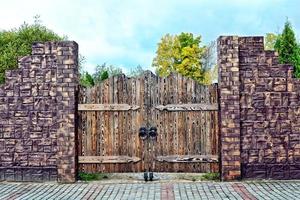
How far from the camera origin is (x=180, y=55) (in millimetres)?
32844

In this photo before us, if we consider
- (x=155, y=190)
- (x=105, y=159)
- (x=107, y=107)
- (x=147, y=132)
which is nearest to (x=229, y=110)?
(x=147, y=132)

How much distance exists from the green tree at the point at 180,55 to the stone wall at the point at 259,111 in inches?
836

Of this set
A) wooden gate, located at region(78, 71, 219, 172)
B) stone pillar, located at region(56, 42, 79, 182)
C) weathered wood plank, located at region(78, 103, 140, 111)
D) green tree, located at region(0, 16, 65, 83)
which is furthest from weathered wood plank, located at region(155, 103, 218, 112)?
green tree, located at region(0, 16, 65, 83)

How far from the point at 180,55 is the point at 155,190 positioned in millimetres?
24006

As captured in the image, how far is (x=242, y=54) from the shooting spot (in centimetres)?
1041

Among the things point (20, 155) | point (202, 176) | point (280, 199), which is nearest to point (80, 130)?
point (20, 155)

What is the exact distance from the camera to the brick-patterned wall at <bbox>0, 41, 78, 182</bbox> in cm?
1038

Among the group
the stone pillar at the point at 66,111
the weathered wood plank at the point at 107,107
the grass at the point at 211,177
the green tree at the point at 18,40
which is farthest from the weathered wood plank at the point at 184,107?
the green tree at the point at 18,40

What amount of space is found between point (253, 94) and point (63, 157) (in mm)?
4045

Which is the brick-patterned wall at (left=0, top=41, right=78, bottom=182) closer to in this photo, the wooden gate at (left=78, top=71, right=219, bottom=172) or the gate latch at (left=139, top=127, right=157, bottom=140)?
the wooden gate at (left=78, top=71, right=219, bottom=172)

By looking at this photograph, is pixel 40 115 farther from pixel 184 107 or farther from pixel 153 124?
pixel 184 107

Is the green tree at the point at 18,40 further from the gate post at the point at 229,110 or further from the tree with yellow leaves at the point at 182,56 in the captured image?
the tree with yellow leaves at the point at 182,56

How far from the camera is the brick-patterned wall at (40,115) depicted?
10383 millimetres

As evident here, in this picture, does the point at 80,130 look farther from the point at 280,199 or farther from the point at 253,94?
the point at 280,199
